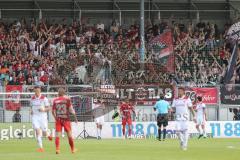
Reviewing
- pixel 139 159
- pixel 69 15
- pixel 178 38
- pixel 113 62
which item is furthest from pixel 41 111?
pixel 69 15

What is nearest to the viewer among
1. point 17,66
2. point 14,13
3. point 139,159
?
point 139,159

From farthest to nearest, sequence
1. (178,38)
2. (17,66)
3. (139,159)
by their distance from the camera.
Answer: (178,38) → (17,66) → (139,159)

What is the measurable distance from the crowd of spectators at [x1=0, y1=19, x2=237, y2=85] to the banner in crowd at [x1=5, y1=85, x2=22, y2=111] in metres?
2.13

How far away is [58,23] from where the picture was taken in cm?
5394

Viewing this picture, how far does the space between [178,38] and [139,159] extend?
2918 cm

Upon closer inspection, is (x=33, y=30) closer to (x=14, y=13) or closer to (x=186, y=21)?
(x=14, y=13)

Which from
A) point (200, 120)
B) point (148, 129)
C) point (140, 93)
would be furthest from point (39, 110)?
point (140, 93)

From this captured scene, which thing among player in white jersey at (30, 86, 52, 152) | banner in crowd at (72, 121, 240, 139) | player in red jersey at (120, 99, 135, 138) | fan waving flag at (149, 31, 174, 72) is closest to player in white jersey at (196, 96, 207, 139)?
banner in crowd at (72, 121, 240, 139)

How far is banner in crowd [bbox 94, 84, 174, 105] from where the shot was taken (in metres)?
43.1

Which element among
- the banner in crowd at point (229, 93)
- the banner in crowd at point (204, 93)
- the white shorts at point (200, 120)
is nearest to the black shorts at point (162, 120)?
the white shorts at point (200, 120)

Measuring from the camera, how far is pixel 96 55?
157 ft

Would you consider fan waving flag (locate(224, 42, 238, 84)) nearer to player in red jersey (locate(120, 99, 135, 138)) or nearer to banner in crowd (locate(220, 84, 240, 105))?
banner in crowd (locate(220, 84, 240, 105))

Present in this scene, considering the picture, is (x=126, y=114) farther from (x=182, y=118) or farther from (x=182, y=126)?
(x=182, y=126)

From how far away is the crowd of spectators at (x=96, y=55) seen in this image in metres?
45.3
